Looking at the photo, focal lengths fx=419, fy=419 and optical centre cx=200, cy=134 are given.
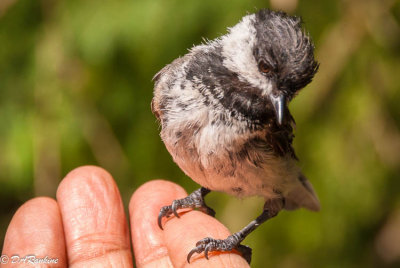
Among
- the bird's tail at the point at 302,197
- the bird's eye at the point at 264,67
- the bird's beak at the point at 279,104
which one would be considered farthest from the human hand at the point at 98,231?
the bird's eye at the point at 264,67

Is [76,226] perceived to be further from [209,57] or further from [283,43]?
[283,43]

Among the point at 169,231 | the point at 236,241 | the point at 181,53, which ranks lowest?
the point at 236,241

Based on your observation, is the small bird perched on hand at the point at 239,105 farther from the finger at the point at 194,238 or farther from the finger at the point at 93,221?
the finger at the point at 93,221

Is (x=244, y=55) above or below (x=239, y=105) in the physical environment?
above

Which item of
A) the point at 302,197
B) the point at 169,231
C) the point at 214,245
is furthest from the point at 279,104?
the point at 302,197

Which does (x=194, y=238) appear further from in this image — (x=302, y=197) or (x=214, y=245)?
(x=302, y=197)

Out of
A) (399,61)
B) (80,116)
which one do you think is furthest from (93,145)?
(399,61)
